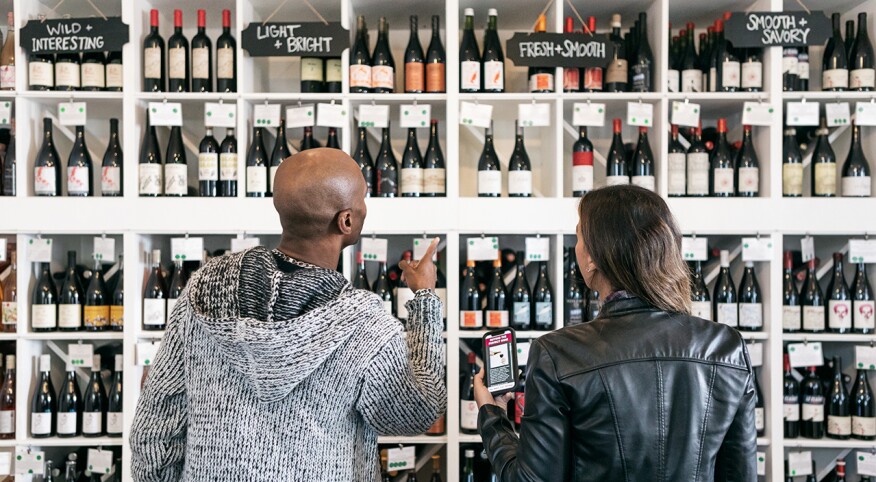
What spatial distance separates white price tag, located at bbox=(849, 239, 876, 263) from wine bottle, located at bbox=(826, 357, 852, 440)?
436 mm

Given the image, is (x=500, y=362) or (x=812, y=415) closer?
(x=500, y=362)

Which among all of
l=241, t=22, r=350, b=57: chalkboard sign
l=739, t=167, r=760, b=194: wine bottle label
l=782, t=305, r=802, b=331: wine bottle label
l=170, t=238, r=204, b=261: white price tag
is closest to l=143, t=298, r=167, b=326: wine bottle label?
l=170, t=238, r=204, b=261: white price tag

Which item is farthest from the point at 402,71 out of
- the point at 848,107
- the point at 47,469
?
the point at 47,469

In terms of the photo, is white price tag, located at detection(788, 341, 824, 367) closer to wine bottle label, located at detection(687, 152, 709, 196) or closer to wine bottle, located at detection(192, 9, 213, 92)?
wine bottle label, located at detection(687, 152, 709, 196)

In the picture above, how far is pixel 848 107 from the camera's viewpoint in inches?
126

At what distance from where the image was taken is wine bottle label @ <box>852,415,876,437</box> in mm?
3139

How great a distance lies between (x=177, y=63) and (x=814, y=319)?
9.06 ft

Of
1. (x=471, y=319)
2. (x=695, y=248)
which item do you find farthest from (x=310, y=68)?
(x=695, y=248)

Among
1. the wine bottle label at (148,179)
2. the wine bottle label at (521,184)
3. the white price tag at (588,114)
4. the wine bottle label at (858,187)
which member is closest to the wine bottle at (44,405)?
the wine bottle label at (148,179)

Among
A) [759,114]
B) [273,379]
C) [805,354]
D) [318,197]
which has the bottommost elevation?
[805,354]

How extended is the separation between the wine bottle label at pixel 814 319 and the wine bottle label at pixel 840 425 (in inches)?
14.1

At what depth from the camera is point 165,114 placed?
10.3 ft

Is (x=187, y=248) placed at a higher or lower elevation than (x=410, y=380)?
higher

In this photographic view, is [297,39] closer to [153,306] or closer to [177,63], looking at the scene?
[177,63]
